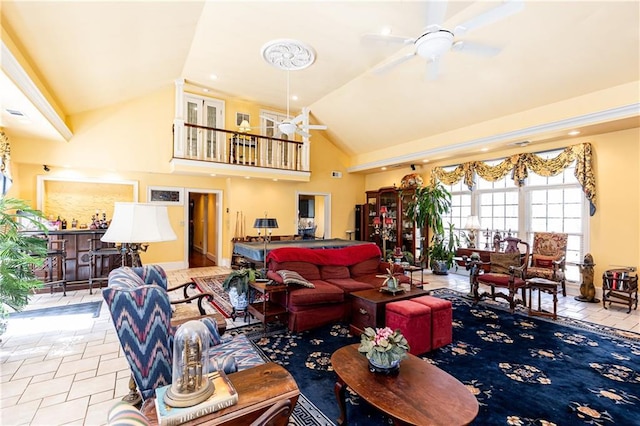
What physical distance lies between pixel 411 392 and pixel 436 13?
10.7ft

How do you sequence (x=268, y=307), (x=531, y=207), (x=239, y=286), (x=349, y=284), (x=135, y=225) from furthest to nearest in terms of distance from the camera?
(x=531, y=207), (x=349, y=284), (x=239, y=286), (x=268, y=307), (x=135, y=225)

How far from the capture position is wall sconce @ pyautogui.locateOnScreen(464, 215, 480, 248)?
620 cm

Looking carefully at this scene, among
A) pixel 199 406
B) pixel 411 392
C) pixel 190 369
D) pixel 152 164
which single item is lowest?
pixel 411 392

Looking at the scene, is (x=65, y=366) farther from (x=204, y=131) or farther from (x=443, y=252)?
(x=443, y=252)

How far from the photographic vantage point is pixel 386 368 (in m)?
1.91

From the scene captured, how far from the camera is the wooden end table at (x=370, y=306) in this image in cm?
321

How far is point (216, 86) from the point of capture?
6.97m

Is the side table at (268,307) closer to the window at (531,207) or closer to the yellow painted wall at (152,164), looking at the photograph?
the yellow painted wall at (152,164)

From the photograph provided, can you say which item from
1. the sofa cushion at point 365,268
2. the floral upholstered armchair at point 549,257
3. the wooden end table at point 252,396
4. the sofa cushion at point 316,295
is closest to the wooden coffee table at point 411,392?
the wooden end table at point 252,396

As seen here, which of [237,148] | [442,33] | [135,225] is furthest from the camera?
[237,148]

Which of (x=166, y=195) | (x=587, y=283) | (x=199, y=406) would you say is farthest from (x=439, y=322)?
(x=166, y=195)

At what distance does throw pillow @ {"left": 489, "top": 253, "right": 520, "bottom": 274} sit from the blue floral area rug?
3.87 feet

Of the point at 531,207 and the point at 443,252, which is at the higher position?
the point at 531,207

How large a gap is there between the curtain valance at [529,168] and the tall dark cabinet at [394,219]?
3.46 ft
